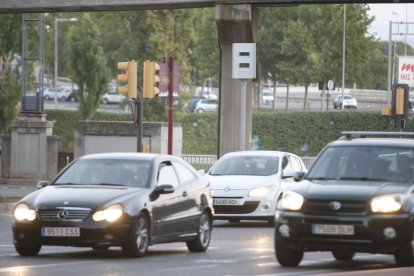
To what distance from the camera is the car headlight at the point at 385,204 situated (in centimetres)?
1673

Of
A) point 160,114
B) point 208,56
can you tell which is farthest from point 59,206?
point 208,56

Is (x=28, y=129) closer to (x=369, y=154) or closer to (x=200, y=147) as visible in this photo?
(x=369, y=154)

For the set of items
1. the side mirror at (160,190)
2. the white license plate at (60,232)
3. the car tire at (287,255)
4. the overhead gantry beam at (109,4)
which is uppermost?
the overhead gantry beam at (109,4)

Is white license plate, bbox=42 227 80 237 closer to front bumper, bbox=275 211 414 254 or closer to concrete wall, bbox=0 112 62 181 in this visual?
front bumper, bbox=275 211 414 254

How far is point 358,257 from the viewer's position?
776 inches

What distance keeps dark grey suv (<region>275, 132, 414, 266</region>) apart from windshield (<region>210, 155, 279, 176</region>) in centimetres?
1048

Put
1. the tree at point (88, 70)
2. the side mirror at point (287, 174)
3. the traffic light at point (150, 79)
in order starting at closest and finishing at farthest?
the side mirror at point (287, 174), the traffic light at point (150, 79), the tree at point (88, 70)

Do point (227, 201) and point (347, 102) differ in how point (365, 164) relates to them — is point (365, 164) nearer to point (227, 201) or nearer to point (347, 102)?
point (227, 201)

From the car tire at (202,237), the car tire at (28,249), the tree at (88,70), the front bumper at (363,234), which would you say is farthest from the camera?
the tree at (88,70)

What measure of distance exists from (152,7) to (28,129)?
9.47 metres

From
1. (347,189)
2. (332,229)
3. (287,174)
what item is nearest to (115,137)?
(287,174)

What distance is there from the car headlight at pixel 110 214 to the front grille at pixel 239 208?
8.91m

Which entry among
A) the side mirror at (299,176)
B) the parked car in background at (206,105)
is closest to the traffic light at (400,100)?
the side mirror at (299,176)

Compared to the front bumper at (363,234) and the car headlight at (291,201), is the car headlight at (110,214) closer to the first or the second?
the car headlight at (291,201)
